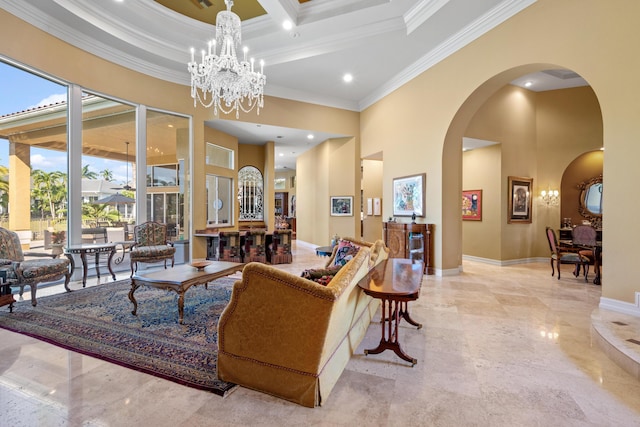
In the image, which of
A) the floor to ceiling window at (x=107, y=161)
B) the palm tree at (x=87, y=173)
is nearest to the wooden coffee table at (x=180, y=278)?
the floor to ceiling window at (x=107, y=161)

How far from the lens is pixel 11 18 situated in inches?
164

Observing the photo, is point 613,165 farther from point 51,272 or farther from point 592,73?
point 51,272

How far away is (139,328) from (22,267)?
2.03 metres

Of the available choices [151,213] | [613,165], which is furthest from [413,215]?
[151,213]

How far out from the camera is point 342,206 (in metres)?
8.77

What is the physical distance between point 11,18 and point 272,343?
239 inches

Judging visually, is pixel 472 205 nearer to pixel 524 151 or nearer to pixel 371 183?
pixel 524 151

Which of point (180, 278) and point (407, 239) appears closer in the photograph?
point (180, 278)

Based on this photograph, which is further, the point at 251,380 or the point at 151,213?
the point at 151,213

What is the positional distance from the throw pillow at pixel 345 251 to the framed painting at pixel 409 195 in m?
2.88

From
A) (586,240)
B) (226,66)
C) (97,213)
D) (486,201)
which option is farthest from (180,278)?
(486,201)

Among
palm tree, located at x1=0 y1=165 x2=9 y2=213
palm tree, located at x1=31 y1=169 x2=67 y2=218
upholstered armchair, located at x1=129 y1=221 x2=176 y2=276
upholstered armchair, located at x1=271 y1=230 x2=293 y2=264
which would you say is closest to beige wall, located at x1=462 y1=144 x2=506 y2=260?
upholstered armchair, located at x1=271 y1=230 x2=293 y2=264

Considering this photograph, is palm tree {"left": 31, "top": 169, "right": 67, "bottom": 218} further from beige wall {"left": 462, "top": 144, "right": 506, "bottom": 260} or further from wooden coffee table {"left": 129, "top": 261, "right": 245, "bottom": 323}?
beige wall {"left": 462, "top": 144, "right": 506, "bottom": 260}

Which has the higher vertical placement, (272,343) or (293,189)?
(293,189)
